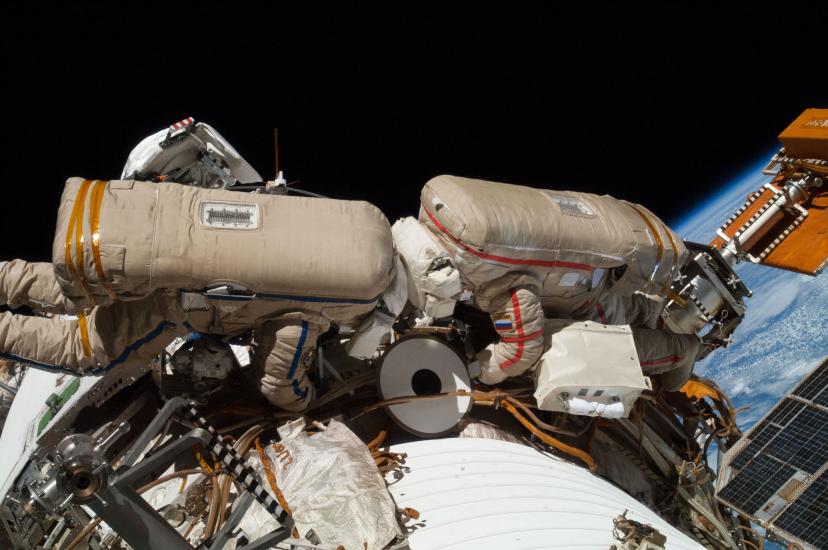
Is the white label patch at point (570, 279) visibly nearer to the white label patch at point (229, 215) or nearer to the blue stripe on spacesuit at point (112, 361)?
the white label patch at point (229, 215)

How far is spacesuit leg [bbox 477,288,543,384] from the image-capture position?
15.1 ft

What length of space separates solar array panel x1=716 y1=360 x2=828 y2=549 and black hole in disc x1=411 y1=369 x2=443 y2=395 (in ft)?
7.02

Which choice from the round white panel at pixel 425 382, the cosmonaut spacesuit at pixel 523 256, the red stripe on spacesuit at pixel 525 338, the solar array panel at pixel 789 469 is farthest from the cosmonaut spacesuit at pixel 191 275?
the solar array panel at pixel 789 469

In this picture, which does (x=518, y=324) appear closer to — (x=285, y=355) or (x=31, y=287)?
(x=285, y=355)

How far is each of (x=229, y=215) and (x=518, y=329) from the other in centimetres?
197

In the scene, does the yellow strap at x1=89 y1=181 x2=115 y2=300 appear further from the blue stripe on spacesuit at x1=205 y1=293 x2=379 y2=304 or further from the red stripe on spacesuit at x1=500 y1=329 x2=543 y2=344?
the red stripe on spacesuit at x1=500 y1=329 x2=543 y2=344

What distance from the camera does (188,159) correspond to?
5.28 m

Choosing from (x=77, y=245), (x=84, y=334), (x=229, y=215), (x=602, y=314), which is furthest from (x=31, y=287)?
(x=602, y=314)

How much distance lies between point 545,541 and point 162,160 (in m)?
3.60

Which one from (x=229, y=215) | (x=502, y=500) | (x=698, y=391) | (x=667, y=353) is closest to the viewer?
(x=229, y=215)

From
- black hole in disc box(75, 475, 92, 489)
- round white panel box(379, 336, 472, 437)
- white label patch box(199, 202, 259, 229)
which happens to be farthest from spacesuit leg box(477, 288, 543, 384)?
black hole in disc box(75, 475, 92, 489)

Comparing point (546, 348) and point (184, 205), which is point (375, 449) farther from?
point (184, 205)

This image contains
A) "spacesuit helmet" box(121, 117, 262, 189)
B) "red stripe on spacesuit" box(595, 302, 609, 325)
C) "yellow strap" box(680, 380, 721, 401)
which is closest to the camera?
"spacesuit helmet" box(121, 117, 262, 189)

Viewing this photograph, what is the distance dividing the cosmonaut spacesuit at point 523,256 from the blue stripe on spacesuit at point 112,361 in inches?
60.5
